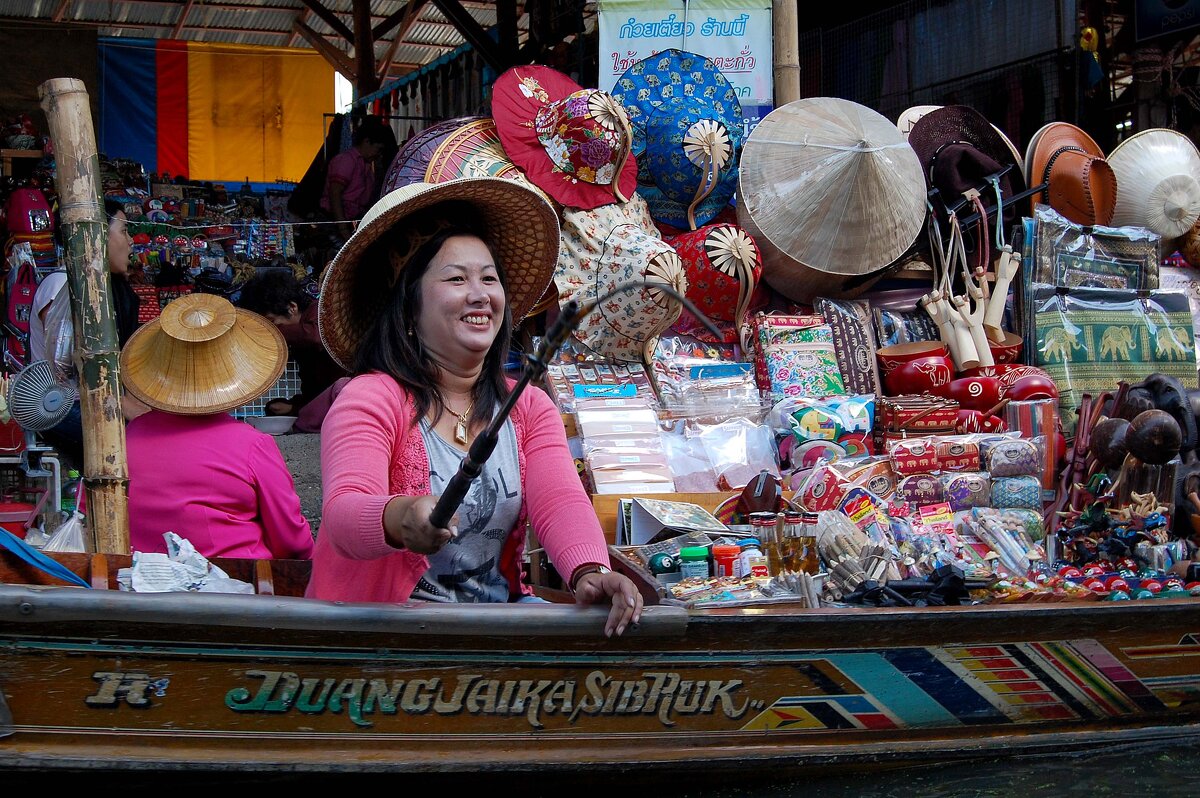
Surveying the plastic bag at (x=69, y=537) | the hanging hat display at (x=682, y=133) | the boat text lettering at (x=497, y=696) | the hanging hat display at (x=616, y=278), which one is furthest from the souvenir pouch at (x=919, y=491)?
the plastic bag at (x=69, y=537)

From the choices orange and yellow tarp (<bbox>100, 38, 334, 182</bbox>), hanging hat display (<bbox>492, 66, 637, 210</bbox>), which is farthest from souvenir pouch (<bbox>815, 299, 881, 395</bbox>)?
orange and yellow tarp (<bbox>100, 38, 334, 182</bbox>)

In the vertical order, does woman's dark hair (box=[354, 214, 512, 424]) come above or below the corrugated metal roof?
below

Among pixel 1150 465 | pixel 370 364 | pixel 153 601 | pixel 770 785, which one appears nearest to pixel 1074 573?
pixel 1150 465

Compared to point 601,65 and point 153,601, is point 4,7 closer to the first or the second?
point 601,65

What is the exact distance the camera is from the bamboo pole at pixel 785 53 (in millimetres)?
5520

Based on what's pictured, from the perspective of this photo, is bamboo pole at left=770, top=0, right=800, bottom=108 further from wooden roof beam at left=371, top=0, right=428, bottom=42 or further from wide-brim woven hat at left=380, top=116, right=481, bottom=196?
wooden roof beam at left=371, top=0, right=428, bottom=42

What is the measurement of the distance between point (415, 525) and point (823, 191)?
3.39m

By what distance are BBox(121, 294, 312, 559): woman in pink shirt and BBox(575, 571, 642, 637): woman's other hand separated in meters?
1.36

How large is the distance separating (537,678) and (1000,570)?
1878 mm

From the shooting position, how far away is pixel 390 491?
7.96 ft

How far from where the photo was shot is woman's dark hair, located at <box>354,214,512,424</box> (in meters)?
2.48

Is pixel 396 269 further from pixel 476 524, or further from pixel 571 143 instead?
pixel 571 143

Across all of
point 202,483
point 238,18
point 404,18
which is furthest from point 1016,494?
point 238,18

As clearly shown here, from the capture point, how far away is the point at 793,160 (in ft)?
16.4
